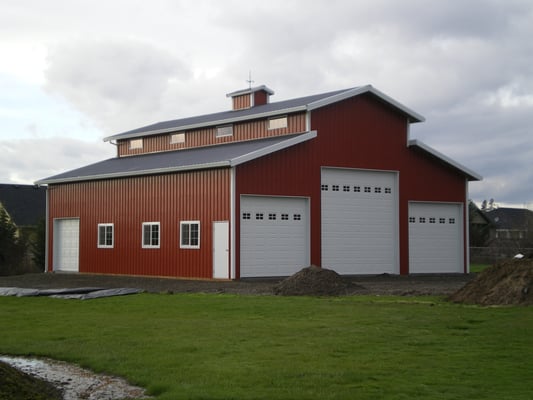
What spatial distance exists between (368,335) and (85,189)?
25.4m

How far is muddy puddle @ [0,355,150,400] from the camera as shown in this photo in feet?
30.1

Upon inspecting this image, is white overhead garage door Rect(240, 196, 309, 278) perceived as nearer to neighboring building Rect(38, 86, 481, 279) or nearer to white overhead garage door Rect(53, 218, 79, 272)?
neighboring building Rect(38, 86, 481, 279)

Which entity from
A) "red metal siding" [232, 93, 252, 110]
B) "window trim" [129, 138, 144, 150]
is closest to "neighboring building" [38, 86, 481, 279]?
"window trim" [129, 138, 144, 150]

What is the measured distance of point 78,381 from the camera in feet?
33.0

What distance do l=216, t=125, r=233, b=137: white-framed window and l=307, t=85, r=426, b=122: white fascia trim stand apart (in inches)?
235

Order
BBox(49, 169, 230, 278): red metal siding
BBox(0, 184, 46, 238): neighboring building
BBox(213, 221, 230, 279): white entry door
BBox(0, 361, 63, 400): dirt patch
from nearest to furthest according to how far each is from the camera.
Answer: BBox(0, 361, 63, 400): dirt patch < BBox(213, 221, 230, 279): white entry door < BBox(49, 169, 230, 278): red metal siding < BBox(0, 184, 46, 238): neighboring building

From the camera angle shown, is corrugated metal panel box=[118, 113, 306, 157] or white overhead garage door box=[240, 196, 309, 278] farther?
corrugated metal panel box=[118, 113, 306, 157]

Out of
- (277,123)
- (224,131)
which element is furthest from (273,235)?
(224,131)

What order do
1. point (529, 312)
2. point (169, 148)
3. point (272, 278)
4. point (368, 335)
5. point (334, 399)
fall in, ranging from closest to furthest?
1. point (334, 399)
2. point (368, 335)
3. point (529, 312)
4. point (272, 278)
5. point (169, 148)

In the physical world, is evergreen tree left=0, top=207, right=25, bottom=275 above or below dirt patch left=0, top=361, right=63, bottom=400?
above

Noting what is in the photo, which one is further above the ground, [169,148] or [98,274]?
[169,148]

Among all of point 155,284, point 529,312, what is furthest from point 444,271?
point 529,312

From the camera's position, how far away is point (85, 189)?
36.1m

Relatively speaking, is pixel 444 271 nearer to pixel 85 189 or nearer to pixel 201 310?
pixel 85 189
